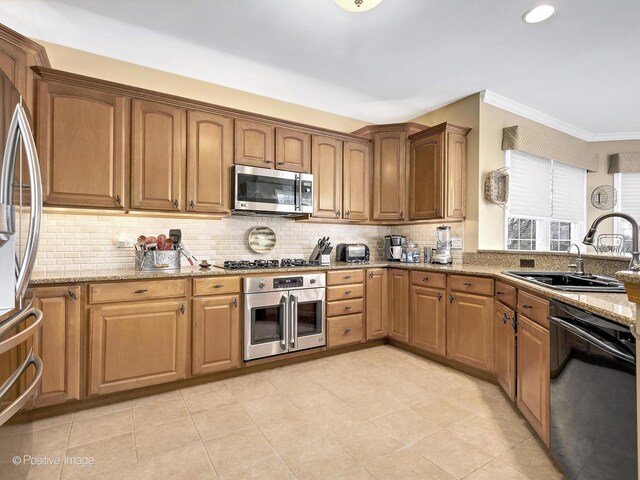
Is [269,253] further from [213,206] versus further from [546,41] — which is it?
[546,41]

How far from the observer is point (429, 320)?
319 centimetres

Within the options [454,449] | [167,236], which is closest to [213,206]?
[167,236]

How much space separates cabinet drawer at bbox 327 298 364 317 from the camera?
327 cm

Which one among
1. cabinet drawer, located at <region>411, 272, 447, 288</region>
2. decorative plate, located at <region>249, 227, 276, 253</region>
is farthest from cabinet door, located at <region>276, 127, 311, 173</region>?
cabinet drawer, located at <region>411, 272, 447, 288</region>

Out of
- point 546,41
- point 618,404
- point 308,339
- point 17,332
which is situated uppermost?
point 546,41

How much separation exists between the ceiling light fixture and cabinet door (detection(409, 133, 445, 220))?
172 centimetres

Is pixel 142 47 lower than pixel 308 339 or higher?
higher

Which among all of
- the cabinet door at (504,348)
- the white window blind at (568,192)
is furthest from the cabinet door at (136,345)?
the white window blind at (568,192)

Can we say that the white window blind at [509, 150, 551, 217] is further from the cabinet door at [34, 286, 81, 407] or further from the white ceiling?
the cabinet door at [34, 286, 81, 407]

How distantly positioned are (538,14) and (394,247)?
2424mm

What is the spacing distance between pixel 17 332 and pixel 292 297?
2084 mm

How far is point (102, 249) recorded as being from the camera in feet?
9.12

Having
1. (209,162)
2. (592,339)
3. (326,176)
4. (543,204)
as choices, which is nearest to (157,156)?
(209,162)

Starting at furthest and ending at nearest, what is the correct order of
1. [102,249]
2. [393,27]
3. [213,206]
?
1. [213,206]
2. [102,249]
3. [393,27]
